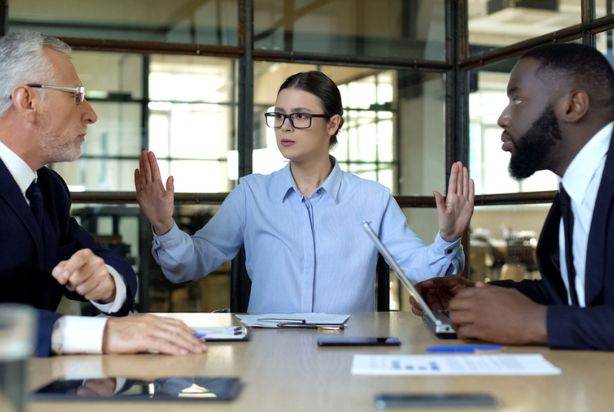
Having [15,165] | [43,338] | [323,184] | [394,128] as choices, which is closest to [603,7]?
[394,128]

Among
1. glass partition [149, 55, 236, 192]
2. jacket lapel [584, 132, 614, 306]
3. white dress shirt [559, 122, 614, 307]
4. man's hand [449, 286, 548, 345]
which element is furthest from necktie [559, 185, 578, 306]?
glass partition [149, 55, 236, 192]

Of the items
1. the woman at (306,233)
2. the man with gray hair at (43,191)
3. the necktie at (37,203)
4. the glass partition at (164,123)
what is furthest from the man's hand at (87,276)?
the glass partition at (164,123)

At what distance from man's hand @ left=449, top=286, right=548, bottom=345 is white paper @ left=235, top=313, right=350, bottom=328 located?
0.42 metres

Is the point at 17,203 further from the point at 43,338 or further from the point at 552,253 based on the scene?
the point at 552,253

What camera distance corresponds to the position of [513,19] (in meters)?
4.16

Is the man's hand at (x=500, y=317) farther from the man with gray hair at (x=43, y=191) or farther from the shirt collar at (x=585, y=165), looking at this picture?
the man with gray hair at (x=43, y=191)

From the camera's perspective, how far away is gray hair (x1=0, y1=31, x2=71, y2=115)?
229cm

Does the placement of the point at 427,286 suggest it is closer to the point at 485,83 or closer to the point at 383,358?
the point at 383,358

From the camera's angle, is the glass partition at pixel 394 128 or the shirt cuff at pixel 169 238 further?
the glass partition at pixel 394 128

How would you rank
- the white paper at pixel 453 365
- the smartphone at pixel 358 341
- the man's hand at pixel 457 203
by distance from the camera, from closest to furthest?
the white paper at pixel 453 365 < the smartphone at pixel 358 341 < the man's hand at pixel 457 203

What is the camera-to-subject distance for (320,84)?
10.3 feet

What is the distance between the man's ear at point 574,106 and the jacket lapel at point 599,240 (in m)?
0.32

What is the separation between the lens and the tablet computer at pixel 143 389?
4.01ft

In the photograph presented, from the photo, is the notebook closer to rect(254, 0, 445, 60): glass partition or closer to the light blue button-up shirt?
the light blue button-up shirt
